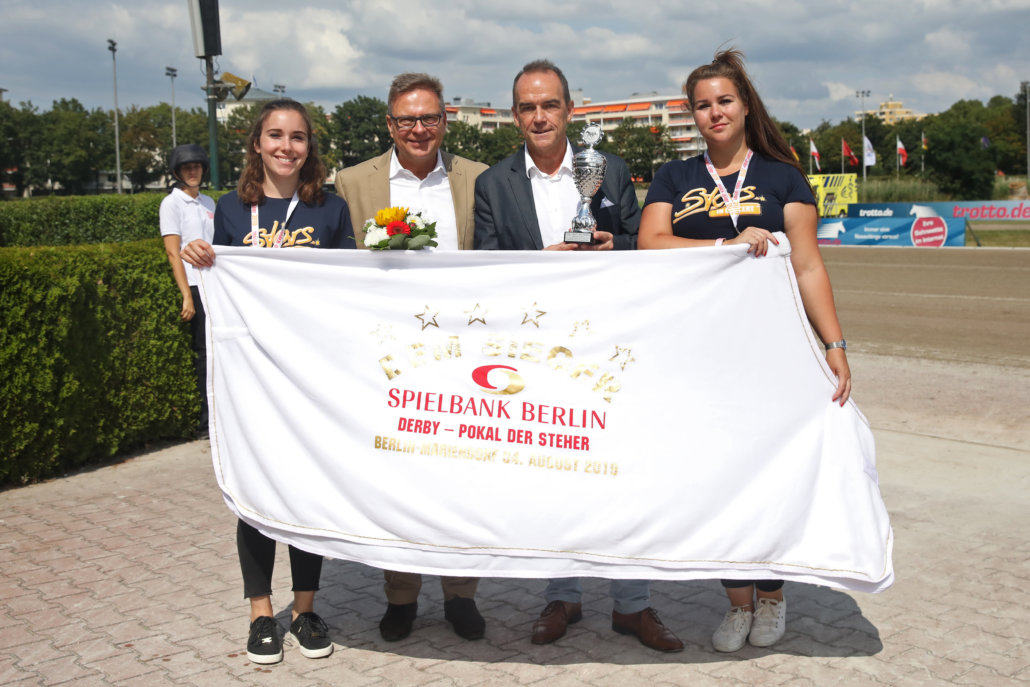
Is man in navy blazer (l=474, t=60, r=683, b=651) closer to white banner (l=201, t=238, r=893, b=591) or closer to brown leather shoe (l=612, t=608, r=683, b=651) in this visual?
brown leather shoe (l=612, t=608, r=683, b=651)

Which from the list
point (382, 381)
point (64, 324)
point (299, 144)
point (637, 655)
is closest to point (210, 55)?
point (64, 324)

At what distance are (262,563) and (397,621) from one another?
685mm

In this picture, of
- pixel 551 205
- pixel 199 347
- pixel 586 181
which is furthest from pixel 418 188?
pixel 199 347

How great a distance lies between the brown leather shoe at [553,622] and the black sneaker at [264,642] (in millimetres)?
1138

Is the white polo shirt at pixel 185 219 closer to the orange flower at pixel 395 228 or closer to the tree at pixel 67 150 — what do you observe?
the orange flower at pixel 395 228

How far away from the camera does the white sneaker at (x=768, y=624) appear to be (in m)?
4.19

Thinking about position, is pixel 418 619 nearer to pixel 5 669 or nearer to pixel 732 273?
pixel 5 669

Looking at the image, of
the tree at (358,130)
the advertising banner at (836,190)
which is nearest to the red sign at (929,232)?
the advertising banner at (836,190)

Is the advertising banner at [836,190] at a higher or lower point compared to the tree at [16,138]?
lower

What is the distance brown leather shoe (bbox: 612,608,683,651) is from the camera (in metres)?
4.18

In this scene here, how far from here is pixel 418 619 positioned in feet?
15.3

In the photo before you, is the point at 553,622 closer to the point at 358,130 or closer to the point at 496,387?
the point at 496,387

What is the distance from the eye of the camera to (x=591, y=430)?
3.78 meters

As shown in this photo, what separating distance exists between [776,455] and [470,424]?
1.23 metres
